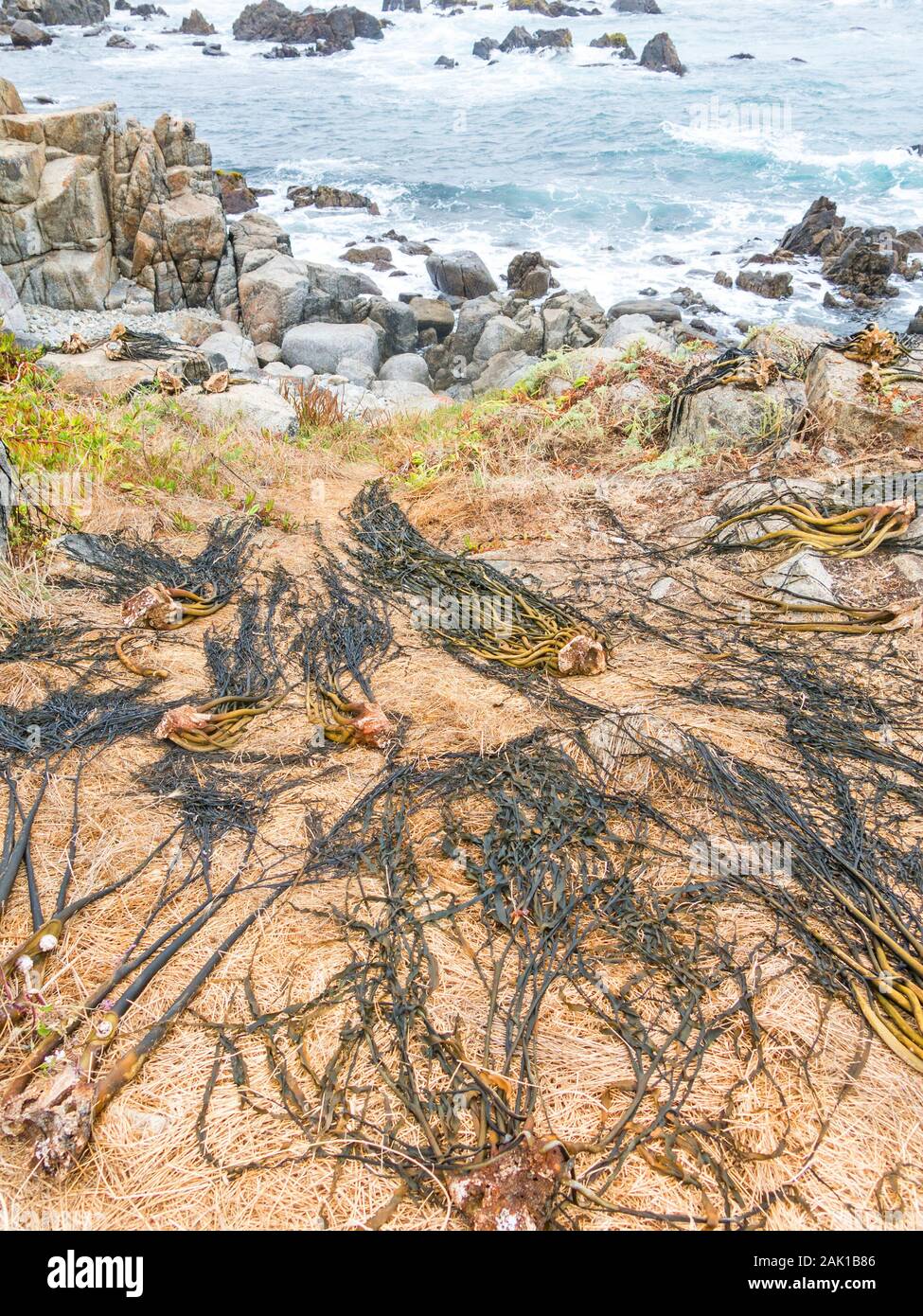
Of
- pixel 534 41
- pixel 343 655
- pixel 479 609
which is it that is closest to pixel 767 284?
pixel 479 609

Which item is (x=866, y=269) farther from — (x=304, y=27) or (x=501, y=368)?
(x=304, y=27)

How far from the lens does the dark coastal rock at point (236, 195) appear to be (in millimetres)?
21334

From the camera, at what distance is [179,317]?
1523 cm

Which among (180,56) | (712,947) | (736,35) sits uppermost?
(736,35)

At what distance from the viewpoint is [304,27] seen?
132ft

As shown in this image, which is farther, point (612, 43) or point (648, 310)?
point (612, 43)

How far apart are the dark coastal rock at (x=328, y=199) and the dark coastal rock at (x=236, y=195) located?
1.29 meters

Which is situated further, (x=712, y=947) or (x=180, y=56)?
(x=180, y=56)

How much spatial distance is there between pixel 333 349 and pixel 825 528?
38.4ft

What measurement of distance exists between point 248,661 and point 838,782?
257 cm

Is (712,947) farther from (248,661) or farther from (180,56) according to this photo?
(180,56)

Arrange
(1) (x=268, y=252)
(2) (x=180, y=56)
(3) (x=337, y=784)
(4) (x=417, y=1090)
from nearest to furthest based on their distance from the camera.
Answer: (4) (x=417, y=1090) < (3) (x=337, y=784) < (1) (x=268, y=252) < (2) (x=180, y=56)

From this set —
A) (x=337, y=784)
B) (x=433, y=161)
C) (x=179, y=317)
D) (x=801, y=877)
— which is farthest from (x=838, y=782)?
(x=433, y=161)

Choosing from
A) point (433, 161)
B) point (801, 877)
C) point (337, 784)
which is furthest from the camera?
point (433, 161)
